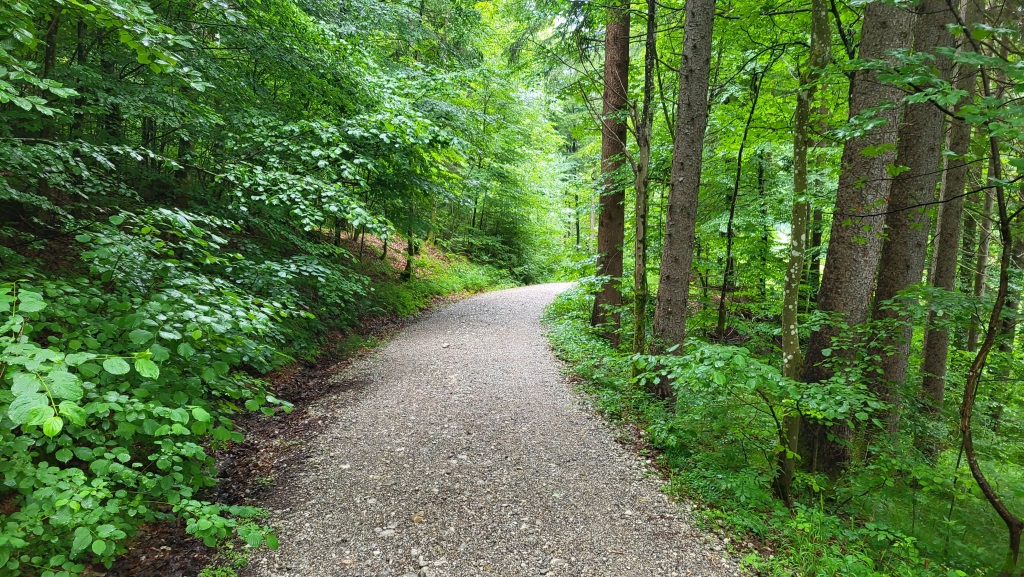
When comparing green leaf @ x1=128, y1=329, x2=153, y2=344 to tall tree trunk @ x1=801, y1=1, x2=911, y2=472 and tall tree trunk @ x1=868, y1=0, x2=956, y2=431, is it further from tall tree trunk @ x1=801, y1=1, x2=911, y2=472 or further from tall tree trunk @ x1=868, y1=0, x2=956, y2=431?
tall tree trunk @ x1=868, y1=0, x2=956, y2=431

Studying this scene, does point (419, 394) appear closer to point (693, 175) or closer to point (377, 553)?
point (377, 553)

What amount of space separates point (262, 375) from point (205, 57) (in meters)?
4.47

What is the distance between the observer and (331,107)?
7.35 metres

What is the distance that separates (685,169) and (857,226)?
178 centimetres

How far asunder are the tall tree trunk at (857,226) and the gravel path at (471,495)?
184 cm

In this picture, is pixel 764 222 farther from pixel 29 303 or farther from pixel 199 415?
pixel 29 303

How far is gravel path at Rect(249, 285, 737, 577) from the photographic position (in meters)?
3.06

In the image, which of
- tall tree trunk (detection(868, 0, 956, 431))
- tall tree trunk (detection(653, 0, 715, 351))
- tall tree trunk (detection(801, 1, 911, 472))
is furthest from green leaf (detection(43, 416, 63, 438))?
tall tree trunk (detection(868, 0, 956, 431))

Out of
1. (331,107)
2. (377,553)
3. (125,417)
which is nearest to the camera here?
(125,417)

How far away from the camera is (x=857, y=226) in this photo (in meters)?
3.98

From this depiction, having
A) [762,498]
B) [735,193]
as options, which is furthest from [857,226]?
[762,498]

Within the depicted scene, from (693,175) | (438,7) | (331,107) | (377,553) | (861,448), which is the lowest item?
(377,553)

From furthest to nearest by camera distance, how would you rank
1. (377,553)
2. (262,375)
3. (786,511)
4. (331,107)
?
(331,107) < (262,375) < (786,511) < (377,553)

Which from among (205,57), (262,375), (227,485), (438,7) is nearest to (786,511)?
(227,485)
